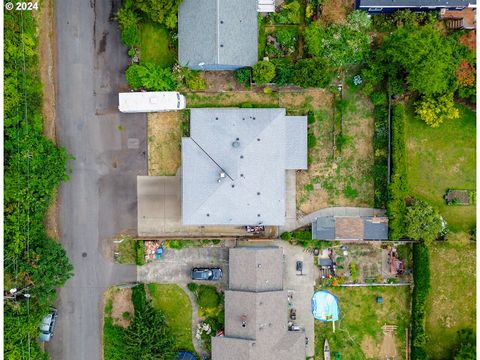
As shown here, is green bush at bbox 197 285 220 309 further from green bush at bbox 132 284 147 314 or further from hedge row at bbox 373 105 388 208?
hedge row at bbox 373 105 388 208

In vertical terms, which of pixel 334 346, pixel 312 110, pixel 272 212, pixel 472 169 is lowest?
pixel 334 346

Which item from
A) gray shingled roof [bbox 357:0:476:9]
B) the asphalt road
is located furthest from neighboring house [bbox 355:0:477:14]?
the asphalt road

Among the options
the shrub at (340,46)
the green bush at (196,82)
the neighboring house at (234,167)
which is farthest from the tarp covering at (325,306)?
the green bush at (196,82)

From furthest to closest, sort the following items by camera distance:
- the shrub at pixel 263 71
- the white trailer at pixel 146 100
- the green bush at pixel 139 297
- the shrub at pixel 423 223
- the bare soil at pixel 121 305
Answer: the bare soil at pixel 121 305 < the green bush at pixel 139 297 < the white trailer at pixel 146 100 < the shrub at pixel 263 71 < the shrub at pixel 423 223

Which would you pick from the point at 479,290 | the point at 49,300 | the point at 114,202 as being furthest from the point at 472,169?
the point at 49,300

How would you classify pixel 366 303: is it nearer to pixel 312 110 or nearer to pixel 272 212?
pixel 272 212

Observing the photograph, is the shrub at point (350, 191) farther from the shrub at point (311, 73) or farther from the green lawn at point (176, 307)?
the green lawn at point (176, 307)
